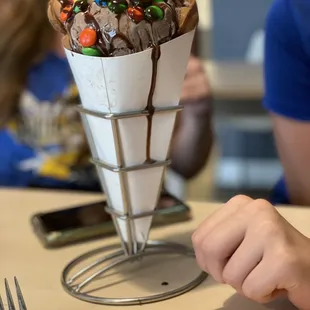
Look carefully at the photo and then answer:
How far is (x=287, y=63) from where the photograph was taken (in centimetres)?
99

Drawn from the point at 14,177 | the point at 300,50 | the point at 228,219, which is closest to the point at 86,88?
the point at 228,219

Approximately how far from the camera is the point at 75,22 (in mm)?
542

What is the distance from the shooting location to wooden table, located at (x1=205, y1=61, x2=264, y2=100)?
1962 millimetres

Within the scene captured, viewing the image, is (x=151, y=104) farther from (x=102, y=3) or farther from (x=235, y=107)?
(x=235, y=107)

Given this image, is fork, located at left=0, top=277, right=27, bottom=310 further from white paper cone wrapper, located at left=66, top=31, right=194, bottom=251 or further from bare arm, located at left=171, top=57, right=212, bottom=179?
bare arm, located at left=171, top=57, right=212, bottom=179

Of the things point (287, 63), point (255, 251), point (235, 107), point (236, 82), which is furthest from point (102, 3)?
point (235, 107)

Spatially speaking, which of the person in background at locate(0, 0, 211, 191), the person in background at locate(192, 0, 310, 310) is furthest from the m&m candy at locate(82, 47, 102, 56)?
the person in background at locate(0, 0, 211, 191)

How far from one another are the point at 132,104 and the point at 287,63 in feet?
1.64

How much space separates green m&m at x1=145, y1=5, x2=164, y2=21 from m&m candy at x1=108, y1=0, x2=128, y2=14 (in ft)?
0.06

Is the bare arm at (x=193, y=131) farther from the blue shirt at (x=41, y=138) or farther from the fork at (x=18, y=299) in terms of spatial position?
the fork at (x=18, y=299)

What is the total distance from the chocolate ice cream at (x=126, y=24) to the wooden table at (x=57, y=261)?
0.23 m

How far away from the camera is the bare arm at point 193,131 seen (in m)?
1.26

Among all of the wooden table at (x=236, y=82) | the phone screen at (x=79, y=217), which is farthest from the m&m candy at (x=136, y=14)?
the wooden table at (x=236, y=82)

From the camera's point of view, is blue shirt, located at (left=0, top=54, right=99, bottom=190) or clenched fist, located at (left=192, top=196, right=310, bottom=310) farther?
blue shirt, located at (left=0, top=54, right=99, bottom=190)
